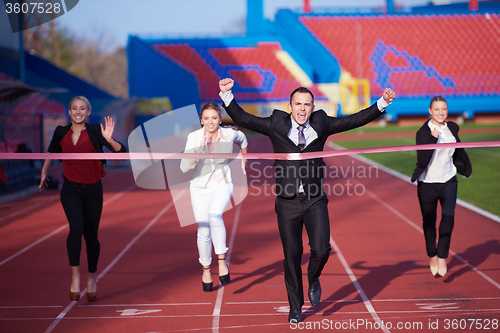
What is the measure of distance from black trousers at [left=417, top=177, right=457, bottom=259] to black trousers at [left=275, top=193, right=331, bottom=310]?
1828mm

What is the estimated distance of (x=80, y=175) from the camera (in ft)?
18.1

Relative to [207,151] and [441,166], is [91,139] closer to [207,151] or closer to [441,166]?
[207,151]

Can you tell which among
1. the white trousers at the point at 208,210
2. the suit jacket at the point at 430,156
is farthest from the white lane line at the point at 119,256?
the suit jacket at the point at 430,156

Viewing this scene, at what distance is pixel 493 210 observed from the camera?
10.8 meters

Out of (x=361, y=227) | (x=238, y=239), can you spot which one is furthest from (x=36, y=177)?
(x=361, y=227)

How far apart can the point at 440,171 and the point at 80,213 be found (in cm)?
384

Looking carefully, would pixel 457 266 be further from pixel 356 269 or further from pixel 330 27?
pixel 330 27

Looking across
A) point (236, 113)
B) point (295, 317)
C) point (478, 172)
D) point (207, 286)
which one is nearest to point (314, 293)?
point (295, 317)

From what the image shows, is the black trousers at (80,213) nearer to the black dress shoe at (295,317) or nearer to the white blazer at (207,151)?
the white blazer at (207,151)

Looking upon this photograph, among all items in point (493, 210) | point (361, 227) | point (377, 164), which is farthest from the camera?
point (377, 164)

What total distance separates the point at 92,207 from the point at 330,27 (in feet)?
147

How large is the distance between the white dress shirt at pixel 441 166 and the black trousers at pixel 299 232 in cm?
182

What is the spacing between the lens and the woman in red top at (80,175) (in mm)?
5523

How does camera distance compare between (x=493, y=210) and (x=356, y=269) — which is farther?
(x=493, y=210)
